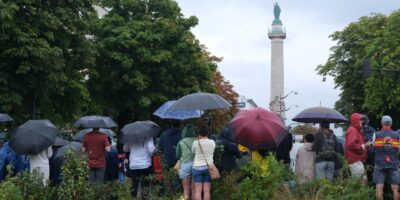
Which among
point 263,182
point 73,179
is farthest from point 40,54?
point 263,182

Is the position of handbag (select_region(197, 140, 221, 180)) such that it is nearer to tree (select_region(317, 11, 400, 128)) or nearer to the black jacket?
the black jacket

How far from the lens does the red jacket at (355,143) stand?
11.2 metres

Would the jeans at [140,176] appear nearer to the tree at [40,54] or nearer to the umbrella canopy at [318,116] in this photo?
the umbrella canopy at [318,116]

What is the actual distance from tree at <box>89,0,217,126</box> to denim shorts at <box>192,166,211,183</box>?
23731 mm

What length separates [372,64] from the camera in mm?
39000

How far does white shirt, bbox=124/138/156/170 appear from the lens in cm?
1215

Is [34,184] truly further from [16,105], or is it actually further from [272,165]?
[16,105]

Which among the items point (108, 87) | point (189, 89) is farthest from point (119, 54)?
point (189, 89)

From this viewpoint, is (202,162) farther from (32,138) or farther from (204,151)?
(32,138)

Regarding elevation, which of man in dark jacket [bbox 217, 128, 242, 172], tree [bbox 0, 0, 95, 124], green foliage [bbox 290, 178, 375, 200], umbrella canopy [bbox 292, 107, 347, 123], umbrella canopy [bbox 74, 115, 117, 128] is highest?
tree [bbox 0, 0, 95, 124]

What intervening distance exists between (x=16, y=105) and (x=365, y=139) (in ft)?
51.8

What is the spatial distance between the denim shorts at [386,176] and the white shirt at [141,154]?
397 cm

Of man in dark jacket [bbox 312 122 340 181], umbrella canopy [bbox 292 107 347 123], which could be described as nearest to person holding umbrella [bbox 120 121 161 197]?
umbrella canopy [bbox 292 107 347 123]

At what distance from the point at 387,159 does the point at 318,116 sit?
217cm
